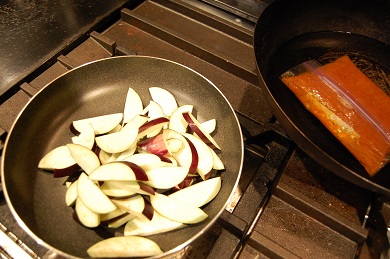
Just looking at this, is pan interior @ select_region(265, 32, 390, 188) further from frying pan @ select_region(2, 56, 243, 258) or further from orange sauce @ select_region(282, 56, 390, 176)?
frying pan @ select_region(2, 56, 243, 258)

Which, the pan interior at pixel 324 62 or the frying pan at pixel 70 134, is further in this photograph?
the pan interior at pixel 324 62

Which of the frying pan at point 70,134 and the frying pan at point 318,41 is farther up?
the frying pan at point 318,41

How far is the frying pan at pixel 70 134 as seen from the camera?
843mm

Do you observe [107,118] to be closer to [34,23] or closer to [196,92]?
[196,92]

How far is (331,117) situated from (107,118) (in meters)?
0.77

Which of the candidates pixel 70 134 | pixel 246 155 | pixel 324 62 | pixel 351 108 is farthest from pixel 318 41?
pixel 70 134

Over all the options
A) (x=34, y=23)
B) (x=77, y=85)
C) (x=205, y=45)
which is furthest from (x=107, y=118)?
(x=34, y=23)

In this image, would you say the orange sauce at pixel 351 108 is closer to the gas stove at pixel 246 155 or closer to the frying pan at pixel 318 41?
the frying pan at pixel 318 41

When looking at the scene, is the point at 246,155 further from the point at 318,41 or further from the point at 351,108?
the point at 318,41

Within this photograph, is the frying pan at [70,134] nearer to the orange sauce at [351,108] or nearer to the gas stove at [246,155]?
the gas stove at [246,155]

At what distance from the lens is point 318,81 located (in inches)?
42.4

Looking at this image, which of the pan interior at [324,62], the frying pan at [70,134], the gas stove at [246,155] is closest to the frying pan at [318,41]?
the pan interior at [324,62]

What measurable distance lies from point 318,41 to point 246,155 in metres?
0.60

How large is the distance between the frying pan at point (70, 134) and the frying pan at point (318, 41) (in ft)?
0.75
